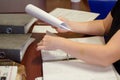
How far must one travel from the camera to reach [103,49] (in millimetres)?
836

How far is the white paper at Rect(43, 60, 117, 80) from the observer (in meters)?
0.78

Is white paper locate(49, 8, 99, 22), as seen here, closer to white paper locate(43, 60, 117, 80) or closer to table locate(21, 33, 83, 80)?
table locate(21, 33, 83, 80)

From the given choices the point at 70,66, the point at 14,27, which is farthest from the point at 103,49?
the point at 14,27

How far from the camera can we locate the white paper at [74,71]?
78 cm

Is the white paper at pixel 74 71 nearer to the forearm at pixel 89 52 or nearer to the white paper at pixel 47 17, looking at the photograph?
the forearm at pixel 89 52

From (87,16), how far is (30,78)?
549mm

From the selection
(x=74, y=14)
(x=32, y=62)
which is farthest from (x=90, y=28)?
(x=32, y=62)

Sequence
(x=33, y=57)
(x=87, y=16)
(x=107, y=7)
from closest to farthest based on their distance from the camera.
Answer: (x=33, y=57)
(x=87, y=16)
(x=107, y=7)

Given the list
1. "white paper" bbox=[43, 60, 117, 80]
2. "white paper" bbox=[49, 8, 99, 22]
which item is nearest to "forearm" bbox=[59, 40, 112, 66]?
"white paper" bbox=[43, 60, 117, 80]

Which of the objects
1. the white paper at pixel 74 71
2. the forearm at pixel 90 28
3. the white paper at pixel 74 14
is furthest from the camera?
the white paper at pixel 74 14

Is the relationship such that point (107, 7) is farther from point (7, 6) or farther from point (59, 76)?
point (59, 76)

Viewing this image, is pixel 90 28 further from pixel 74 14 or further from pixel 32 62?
pixel 32 62

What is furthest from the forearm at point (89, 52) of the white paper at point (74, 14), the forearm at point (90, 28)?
the white paper at point (74, 14)

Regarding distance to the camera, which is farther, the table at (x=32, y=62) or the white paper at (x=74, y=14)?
the white paper at (x=74, y=14)
